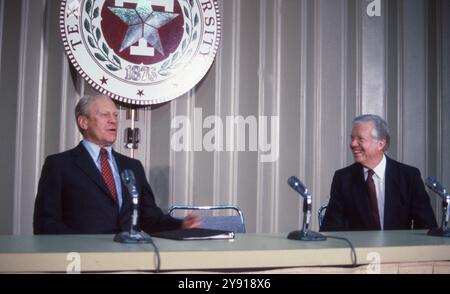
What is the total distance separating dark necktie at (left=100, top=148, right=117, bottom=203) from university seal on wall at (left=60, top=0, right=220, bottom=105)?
1.47 ft

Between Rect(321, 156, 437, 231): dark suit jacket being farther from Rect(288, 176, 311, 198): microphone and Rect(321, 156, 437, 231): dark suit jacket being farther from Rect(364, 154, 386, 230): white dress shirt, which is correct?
Rect(288, 176, 311, 198): microphone

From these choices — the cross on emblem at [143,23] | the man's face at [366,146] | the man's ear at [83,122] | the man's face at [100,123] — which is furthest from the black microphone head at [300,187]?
the cross on emblem at [143,23]

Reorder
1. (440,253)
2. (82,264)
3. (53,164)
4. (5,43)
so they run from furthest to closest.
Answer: (5,43)
(53,164)
(440,253)
(82,264)

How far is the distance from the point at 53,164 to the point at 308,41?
1687 millimetres

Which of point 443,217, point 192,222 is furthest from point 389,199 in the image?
point 192,222

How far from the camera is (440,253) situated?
5.62 ft

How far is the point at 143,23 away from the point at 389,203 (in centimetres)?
161

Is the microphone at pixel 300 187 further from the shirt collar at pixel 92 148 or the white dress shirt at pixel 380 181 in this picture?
the shirt collar at pixel 92 148

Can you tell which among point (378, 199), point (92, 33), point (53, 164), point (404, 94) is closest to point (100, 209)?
point (53, 164)

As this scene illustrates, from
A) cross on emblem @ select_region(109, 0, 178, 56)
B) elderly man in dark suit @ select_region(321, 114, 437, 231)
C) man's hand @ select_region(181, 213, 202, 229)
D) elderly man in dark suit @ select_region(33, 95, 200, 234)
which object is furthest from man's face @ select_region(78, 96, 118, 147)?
elderly man in dark suit @ select_region(321, 114, 437, 231)

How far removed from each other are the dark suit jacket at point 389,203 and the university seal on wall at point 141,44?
3.33 feet

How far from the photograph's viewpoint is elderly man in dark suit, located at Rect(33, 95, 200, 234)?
231 cm

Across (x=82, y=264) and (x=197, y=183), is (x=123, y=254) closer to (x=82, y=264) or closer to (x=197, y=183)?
(x=82, y=264)

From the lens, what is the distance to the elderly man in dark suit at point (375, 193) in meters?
2.52
